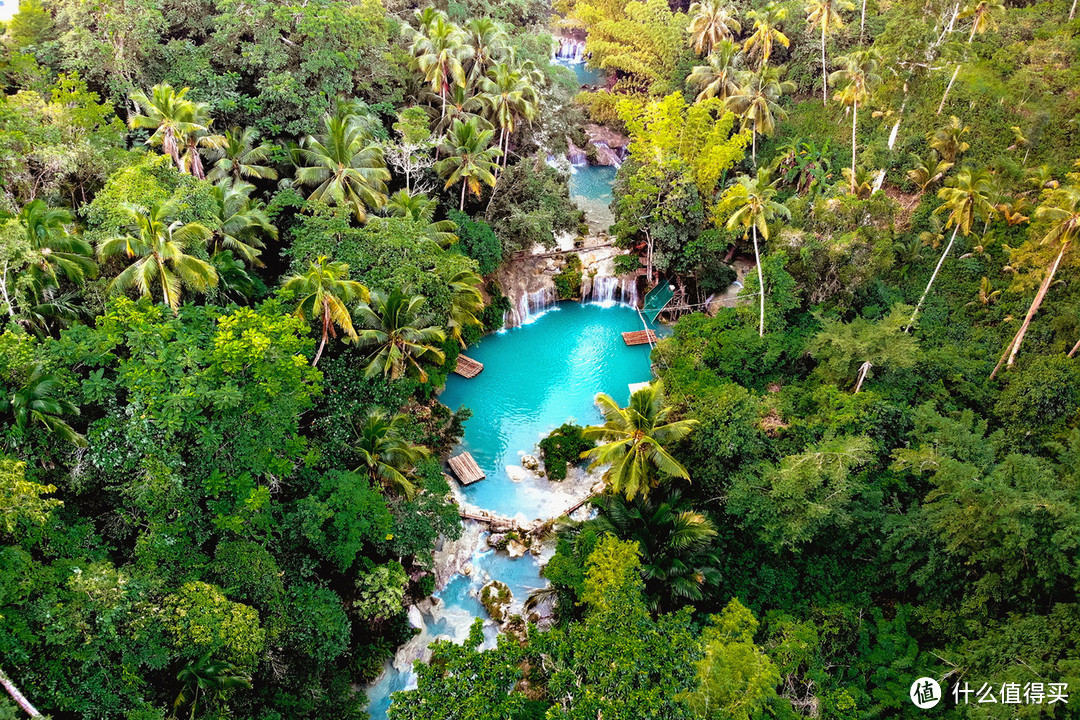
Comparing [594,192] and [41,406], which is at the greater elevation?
[41,406]

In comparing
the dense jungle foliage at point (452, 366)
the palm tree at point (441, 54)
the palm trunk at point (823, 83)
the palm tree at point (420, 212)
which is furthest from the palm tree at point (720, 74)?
the palm tree at point (420, 212)

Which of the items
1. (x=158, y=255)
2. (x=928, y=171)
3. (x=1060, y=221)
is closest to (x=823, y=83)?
(x=928, y=171)

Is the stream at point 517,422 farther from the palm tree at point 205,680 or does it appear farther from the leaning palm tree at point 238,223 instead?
the leaning palm tree at point 238,223

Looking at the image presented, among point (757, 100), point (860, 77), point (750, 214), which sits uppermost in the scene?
point (860, 77)

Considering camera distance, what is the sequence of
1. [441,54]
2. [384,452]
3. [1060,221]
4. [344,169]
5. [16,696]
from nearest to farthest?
[16,696]
[384,452]
[1060,221]
[344,169]
[441,54]

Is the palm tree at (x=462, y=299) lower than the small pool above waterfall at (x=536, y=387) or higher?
higher

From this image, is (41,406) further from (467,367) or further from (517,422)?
(467,367)

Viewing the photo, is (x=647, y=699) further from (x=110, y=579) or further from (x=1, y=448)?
(x=1, y=448)
